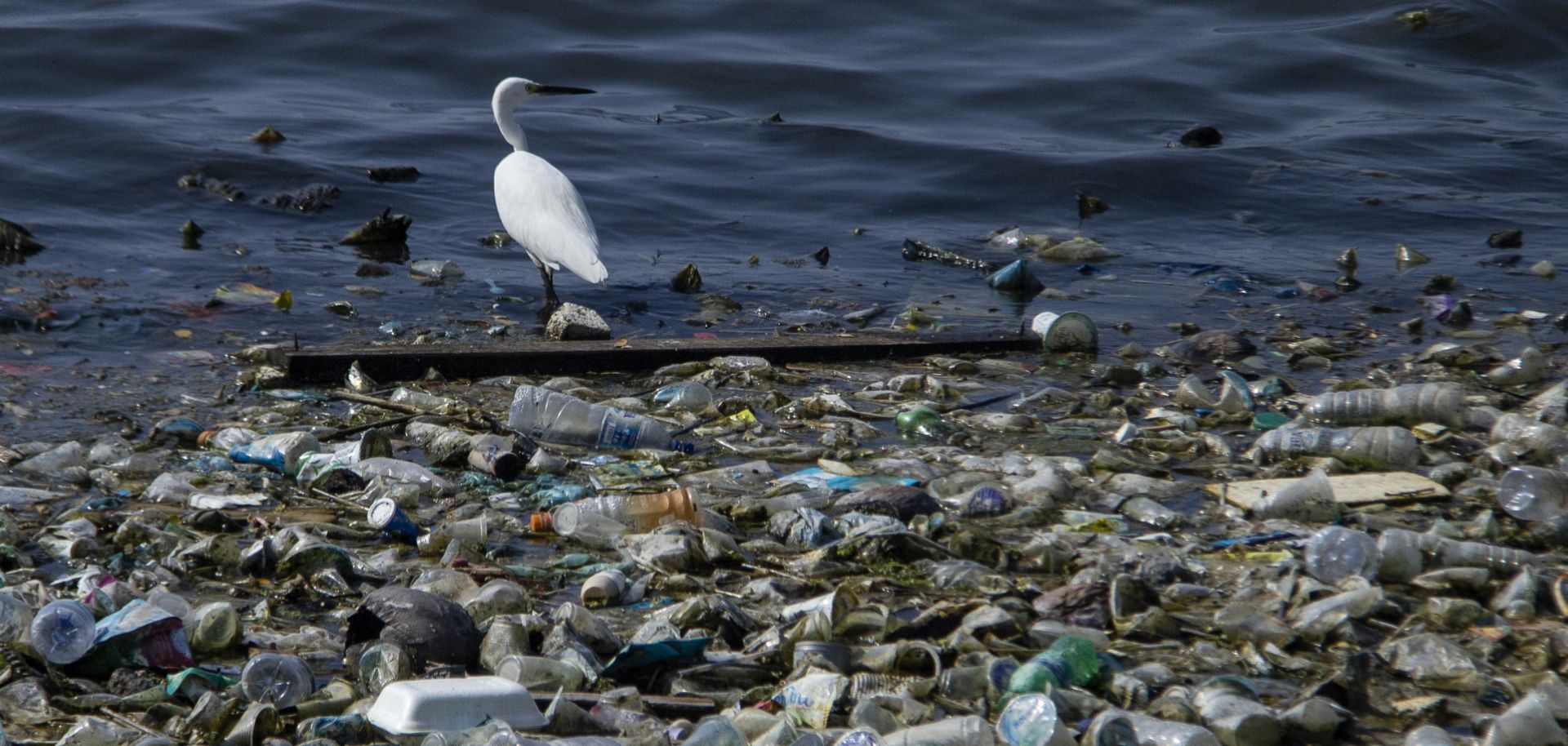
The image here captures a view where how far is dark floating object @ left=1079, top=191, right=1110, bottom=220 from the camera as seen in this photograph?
793 centimetres

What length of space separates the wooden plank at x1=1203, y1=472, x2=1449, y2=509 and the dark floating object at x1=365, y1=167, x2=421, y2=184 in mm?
5894

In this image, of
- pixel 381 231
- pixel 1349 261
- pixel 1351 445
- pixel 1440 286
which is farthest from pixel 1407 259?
pixel 381 231

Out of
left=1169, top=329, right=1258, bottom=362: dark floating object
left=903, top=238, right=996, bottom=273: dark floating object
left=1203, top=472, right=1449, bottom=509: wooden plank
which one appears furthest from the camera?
left=903, top=238, right=996, bottom=273: dark floating object

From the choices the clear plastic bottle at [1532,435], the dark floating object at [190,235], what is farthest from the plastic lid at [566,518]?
the dark floating object at [190,235]

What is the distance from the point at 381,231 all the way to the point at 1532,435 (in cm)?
486

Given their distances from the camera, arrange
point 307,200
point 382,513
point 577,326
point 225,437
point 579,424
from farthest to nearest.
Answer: point 307,200 → point 577,326 → point 579,424 → point 225,437 → point 382,513

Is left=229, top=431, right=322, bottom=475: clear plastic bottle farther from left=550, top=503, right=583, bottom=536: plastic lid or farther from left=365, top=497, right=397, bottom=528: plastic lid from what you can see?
left=550, top=503, right=583, bottom=536: plastic lid

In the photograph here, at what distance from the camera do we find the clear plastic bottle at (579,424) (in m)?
3.59

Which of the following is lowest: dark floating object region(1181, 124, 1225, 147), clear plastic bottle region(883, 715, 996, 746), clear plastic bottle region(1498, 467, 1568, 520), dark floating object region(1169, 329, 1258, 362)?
dark floating object region(1169, 329, 1258, 362)

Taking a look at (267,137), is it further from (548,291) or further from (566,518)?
(566,518)

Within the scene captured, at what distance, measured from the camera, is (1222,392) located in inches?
156

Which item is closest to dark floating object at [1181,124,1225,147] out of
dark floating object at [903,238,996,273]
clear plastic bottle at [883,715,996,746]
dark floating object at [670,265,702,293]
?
dark floating object at [903,238,996,273]

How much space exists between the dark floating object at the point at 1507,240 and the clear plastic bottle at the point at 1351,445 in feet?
12.8

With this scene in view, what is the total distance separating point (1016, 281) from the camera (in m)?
5.98
